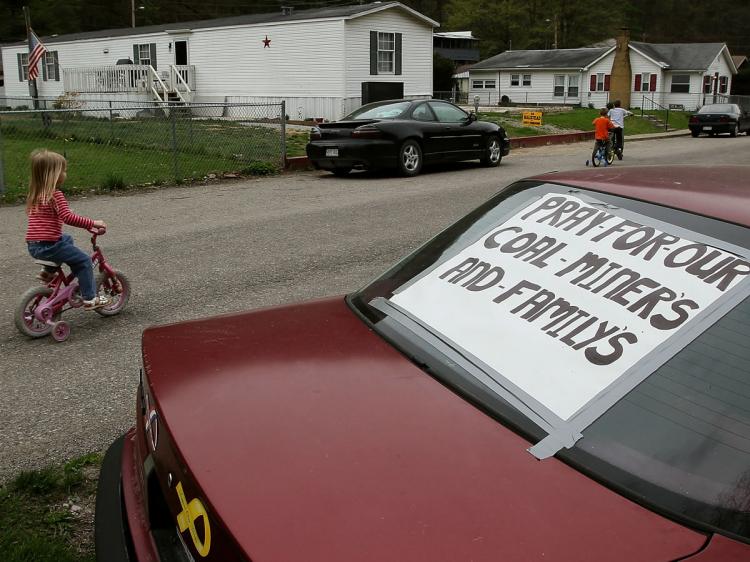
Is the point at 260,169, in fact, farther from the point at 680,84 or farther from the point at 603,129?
the point at 680,84

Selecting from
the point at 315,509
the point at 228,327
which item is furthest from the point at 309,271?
the point at 315,509

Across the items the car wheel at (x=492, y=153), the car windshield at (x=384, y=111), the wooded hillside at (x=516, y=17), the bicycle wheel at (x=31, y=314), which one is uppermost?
the wooded hillside at (x=516, y=17)

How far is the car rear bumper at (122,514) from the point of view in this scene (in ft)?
6.46

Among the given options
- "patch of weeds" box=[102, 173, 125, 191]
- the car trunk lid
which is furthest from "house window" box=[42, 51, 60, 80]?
the car trunk lid

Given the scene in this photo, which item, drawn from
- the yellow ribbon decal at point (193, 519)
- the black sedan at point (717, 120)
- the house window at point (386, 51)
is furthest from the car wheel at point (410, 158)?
the black sedan at point (717, 120)

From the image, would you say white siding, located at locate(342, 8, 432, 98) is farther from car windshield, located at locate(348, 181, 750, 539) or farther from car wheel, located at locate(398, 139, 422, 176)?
car windshield, located at locate(348, 181, 750, 539)

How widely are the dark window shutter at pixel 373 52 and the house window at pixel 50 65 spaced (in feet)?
63.6

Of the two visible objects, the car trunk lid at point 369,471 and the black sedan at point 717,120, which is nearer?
the car trunk lid at point 369,471

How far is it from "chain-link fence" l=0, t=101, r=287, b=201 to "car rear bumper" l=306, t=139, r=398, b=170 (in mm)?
1401

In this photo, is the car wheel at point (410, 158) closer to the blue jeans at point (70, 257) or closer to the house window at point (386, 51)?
the blue jeans at point (70, 257)

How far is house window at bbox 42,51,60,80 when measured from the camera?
39.4 m

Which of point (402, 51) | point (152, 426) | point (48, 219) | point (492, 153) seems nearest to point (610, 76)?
point (402, 51)

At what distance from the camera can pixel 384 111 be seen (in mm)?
14859

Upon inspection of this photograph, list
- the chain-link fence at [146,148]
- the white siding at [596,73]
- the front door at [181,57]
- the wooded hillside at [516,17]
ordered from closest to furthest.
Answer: the chain-link fence at [146,148] → the front door at [181,57] → the white siding at [596,73] → the wooded hillside at [516,17]
